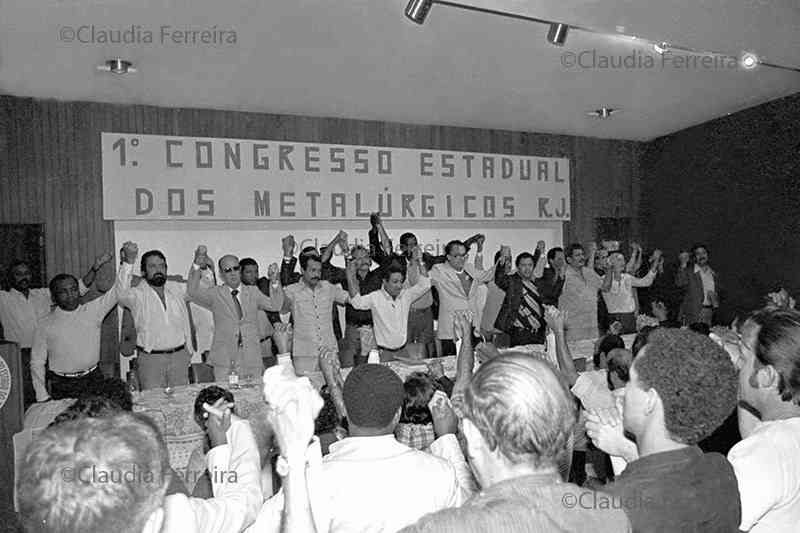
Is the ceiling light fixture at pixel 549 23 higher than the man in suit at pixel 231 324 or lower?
higher

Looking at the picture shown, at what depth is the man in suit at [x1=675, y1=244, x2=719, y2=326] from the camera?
23.5 ft

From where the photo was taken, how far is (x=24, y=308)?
534cm

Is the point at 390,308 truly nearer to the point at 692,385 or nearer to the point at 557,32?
the point at 557,32

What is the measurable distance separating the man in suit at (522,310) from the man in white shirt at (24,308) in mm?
3284

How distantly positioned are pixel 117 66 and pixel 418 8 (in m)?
2.76

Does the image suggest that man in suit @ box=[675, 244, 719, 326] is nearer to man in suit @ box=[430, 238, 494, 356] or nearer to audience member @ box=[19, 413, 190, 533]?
man in suit @ box=[430, 238, 494, 356]

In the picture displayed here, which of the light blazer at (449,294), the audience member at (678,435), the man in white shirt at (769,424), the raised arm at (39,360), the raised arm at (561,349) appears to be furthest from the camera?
the light blazer at (449,294)

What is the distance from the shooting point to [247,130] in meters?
6.58

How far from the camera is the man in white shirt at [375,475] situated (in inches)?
56.7

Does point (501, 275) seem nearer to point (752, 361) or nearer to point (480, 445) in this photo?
point (752, 361)

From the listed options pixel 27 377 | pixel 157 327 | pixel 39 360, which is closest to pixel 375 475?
pixel 157 327

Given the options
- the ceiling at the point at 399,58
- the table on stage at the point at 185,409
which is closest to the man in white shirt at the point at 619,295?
the ceiling at the point at 399,58

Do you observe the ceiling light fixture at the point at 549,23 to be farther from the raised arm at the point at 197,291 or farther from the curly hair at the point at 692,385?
the raised arm at the point at 197,291

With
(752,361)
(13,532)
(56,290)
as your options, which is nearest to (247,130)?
(56,290)
